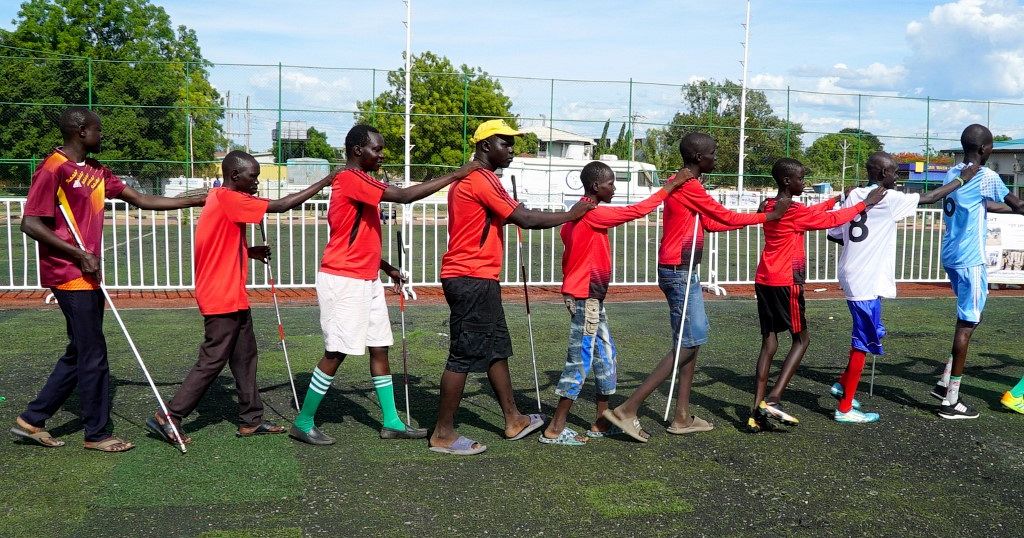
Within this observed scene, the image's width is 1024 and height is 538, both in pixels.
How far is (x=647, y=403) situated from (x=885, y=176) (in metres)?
2.29

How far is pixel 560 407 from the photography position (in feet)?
18.2

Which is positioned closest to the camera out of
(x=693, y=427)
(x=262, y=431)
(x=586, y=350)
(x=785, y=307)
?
(x=586, y=350)

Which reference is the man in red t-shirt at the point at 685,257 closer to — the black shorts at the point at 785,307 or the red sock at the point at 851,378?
the black shorts at the point at 785,307

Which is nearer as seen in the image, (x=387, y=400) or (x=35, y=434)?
(x=35, y=434)

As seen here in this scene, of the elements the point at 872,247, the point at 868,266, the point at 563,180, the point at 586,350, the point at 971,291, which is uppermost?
the point at 563,180

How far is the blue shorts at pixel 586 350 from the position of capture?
5418mm

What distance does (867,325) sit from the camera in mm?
6145

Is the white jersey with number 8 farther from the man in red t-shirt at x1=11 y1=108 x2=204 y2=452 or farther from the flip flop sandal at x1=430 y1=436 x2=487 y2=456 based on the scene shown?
the man in red t-shirt at x1=11 y1=108 x2=204 y2=452

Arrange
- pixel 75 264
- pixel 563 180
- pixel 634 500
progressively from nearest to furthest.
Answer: pixel 634 500, pixel 75 264, pixel 563 180

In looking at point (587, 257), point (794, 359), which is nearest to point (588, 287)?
point (587, 257)

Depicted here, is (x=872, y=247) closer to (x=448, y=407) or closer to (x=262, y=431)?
(x=448, y=407)

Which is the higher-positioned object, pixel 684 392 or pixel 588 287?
pixel 588 287

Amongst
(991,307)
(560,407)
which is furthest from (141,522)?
(991,307)

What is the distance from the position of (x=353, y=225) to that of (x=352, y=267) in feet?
0.84
